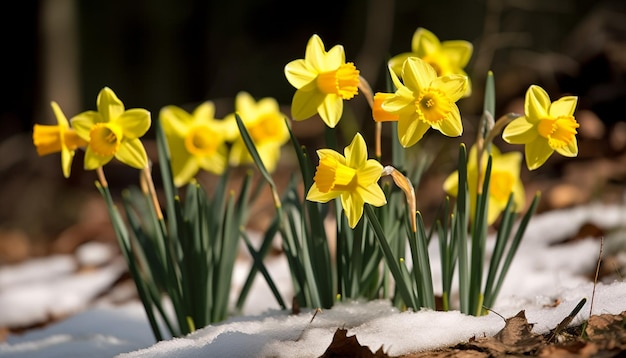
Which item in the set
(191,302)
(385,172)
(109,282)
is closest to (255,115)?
(191,302)

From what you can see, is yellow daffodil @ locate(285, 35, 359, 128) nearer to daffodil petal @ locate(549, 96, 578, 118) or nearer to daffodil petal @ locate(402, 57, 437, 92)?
daffodil petal @ locate(402, 57, 437, 92)

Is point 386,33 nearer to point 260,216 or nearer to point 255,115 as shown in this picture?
point 260,216

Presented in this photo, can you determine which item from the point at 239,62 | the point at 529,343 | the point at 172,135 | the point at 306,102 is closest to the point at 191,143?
the point at 172,135

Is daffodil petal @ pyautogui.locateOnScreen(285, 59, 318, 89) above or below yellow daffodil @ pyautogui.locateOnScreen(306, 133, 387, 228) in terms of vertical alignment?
above

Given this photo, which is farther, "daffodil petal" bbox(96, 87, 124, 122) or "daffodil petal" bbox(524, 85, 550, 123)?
"daffodil petal" bbox(96, 87, 124, 122)

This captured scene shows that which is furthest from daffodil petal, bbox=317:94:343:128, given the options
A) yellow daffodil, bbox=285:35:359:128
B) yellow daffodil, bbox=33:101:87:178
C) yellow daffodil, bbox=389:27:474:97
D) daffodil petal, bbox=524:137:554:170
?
yellow daffodil, bbox=33:101:87:178

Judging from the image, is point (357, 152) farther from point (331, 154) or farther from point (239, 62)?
point (239, 62)

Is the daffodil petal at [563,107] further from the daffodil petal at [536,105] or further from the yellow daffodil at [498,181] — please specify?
the yellow daffodil at [498,181]
